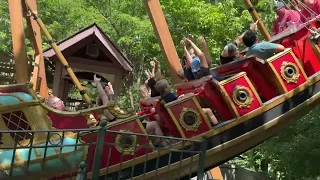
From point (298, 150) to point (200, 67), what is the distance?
3.44 metres

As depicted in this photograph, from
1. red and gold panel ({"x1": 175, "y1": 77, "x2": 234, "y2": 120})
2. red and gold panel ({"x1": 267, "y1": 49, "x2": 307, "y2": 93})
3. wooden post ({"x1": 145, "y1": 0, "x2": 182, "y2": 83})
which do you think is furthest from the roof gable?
red and gold panel ({"x1": 267, "y1": 49, "x2": 307, "y2": 93})

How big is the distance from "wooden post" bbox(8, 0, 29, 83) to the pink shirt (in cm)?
352

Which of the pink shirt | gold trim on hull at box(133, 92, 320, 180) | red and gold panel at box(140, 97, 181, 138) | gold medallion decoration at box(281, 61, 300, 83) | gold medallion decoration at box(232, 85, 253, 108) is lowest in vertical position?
gold trim on hull at box(133, 92, 320, 180)

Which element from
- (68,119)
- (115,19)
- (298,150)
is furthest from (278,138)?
(115,19)

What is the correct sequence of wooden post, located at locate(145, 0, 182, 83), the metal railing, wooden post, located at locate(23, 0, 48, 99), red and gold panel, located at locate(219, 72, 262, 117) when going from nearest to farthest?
1. the metal railing
2. red and gold panel, located at locate(219, 72, 262, 117)
3. wooden post, located at locate(145, 0, 182, 83)
4. wooden post, located at locate(23, 0, 48, 99)

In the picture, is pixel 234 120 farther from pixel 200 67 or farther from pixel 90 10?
pixel 90 10

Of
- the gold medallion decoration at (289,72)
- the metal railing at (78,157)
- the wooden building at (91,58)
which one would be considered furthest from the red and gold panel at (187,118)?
the wooden building at (91,58)

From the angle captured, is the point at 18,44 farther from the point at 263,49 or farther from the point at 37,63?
the point at 263,49

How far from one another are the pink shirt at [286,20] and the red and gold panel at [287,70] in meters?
0.63

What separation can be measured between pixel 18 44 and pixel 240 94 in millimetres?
3399

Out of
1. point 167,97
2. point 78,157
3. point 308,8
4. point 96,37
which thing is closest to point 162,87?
point 167,97

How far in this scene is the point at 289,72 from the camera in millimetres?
5613

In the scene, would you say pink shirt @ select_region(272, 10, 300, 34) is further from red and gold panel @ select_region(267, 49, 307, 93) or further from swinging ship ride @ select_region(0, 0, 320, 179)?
red and gold panel @ select_region(267, 49, 307, 93)

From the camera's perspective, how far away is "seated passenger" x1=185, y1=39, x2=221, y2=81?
5496 millimetres
